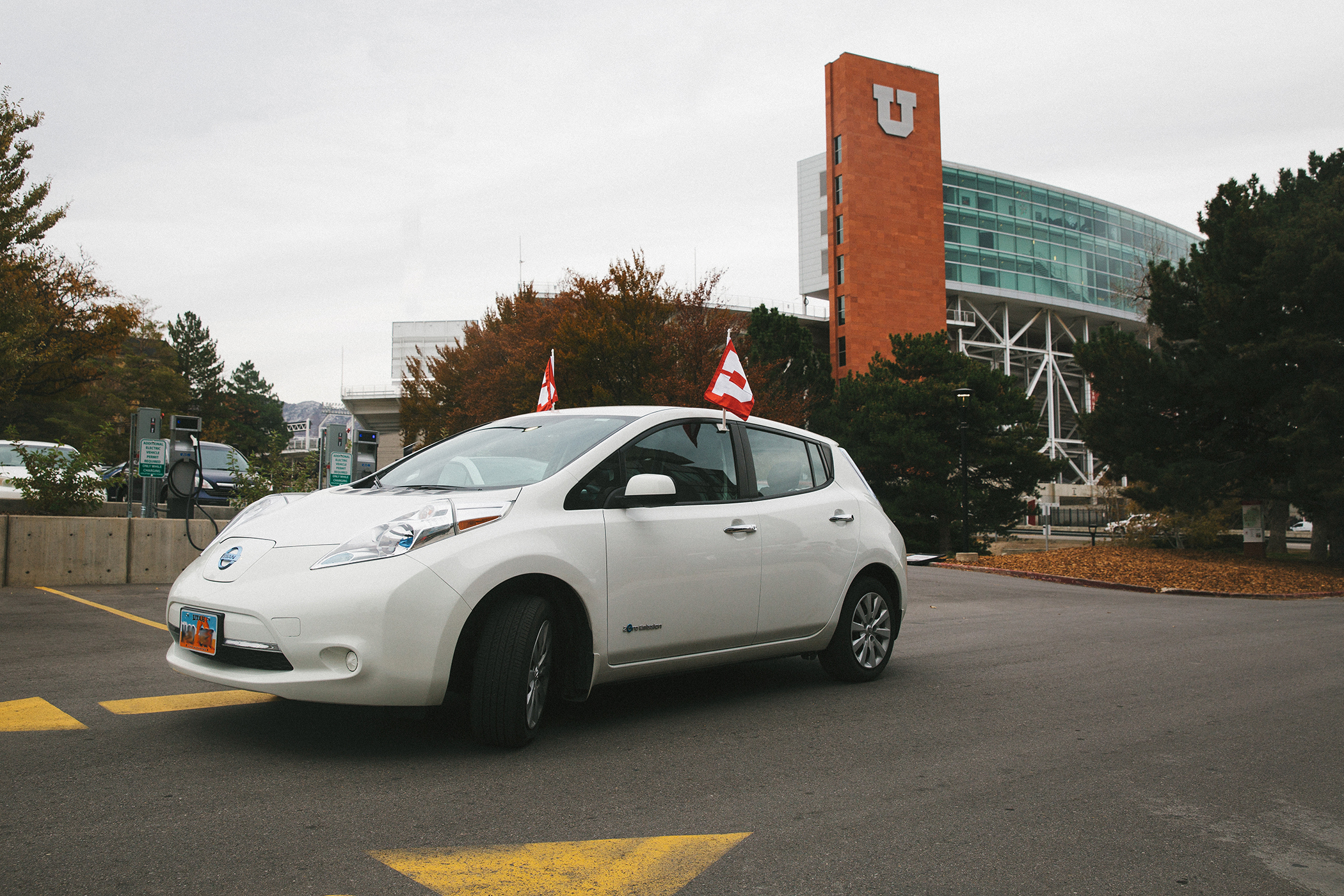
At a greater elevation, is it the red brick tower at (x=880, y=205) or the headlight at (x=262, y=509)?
the red brick tower at (x=880, y=205)

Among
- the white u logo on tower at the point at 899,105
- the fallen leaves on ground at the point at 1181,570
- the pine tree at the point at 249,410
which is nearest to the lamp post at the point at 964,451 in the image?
the fallen leaves on ground at the point at 1181,570

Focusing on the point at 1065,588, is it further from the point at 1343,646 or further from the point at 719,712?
the point at 719,712

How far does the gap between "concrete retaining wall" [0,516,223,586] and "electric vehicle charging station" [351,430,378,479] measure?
3.06m

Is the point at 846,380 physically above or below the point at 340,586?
above

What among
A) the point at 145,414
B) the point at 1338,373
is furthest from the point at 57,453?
the point at 1338,373

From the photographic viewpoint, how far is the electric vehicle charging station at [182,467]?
13.1 m

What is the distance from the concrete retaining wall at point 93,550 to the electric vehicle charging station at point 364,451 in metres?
3.06

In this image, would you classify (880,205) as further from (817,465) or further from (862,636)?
(862,636)

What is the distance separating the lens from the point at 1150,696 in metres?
6.21

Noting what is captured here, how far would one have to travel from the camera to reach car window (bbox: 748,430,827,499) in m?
5.89

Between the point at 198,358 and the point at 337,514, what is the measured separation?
91.7 metres

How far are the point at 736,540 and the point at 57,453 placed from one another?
34.4 feet

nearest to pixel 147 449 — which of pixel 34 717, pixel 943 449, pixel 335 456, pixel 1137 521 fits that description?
pixel 335 456

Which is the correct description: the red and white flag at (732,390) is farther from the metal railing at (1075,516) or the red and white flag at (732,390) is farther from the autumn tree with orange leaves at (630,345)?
the metal railing at (1075,516)
